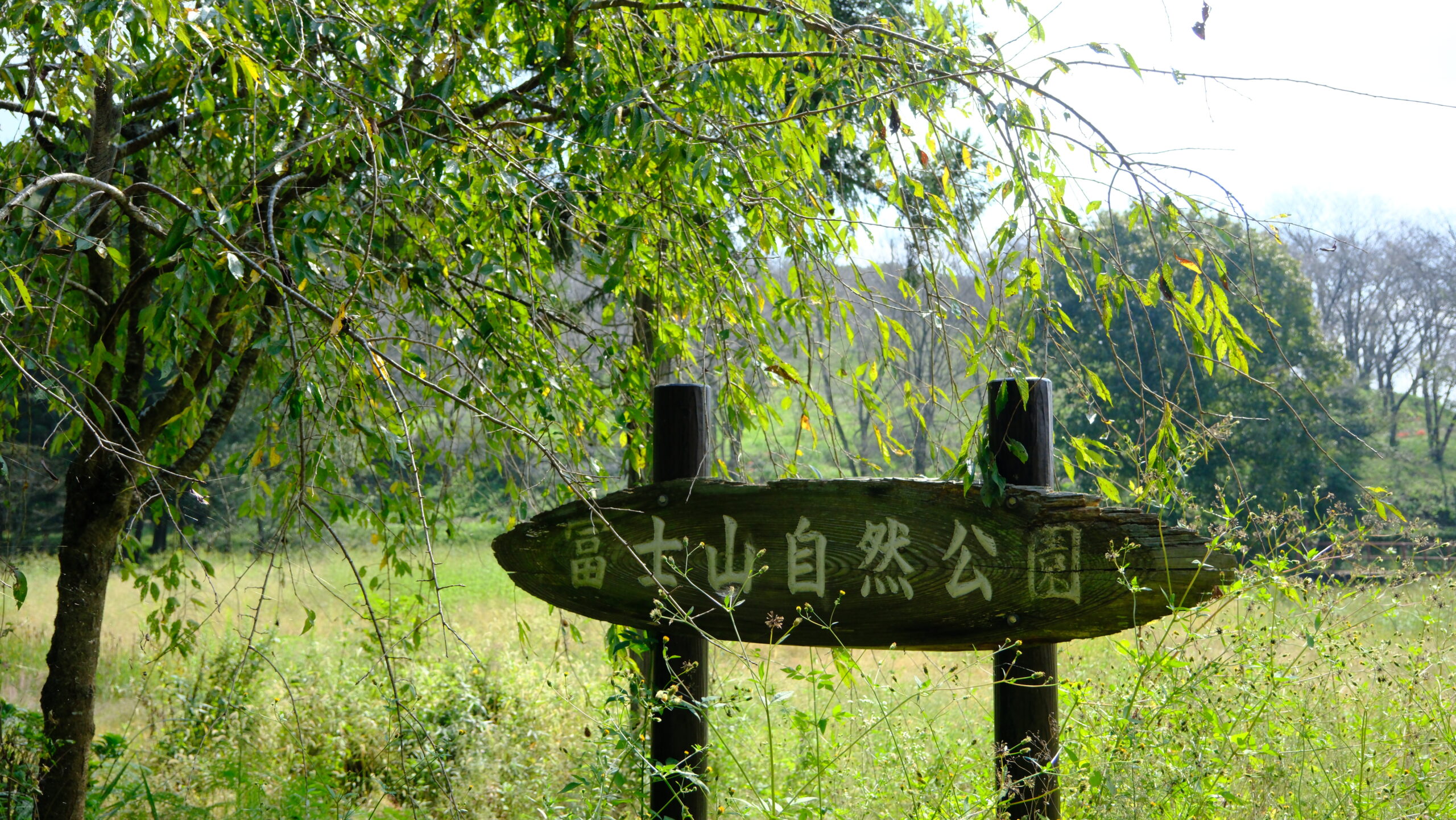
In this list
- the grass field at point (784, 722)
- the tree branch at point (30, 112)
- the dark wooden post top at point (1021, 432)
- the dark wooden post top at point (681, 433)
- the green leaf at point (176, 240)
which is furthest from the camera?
the tree branch at point (30, 112)

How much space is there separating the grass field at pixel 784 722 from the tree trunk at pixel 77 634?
153 mm

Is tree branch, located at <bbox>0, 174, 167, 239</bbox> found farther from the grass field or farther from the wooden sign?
the wooden sign

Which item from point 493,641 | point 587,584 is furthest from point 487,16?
point 493,641

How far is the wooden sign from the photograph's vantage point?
1.87 meters

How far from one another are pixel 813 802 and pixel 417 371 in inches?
59.8

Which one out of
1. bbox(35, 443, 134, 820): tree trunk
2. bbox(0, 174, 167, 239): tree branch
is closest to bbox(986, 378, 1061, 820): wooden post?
bbox(0, 174, 167, 239): tree branch

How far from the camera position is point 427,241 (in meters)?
2.88

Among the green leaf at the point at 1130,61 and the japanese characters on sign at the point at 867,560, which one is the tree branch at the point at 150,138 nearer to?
the japanese characters on sign at the point at 867,560

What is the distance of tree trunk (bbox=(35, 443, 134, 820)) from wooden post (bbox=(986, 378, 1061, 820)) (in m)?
2.60

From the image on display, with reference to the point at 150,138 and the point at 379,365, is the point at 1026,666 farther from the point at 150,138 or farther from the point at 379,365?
the point at 150,138

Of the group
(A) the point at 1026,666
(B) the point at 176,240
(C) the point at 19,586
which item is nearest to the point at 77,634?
(C) the point at 19,586

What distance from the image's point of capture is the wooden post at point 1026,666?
1.97 m

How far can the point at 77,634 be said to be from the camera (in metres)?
2.95

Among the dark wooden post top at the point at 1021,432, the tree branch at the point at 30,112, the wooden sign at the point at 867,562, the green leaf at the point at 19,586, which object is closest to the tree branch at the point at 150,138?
the tree branch at the point at 30,112
